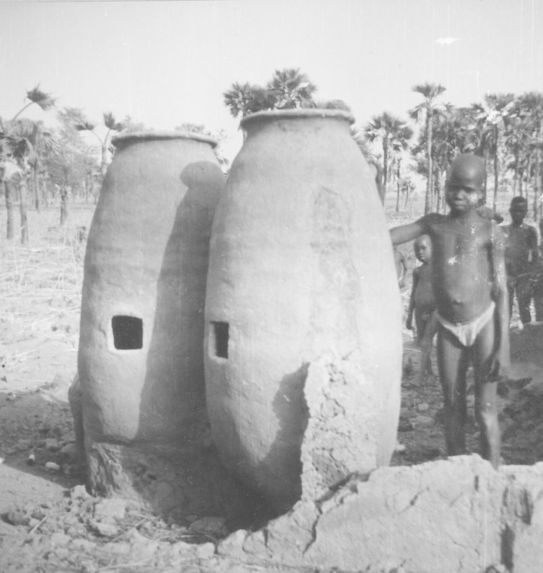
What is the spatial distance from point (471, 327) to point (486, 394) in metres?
0.44

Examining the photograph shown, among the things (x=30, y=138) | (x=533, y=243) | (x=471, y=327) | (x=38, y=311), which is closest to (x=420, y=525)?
(x=471, y=327)

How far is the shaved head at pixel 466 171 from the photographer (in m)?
4.00

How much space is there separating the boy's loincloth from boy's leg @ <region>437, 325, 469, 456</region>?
51 mm

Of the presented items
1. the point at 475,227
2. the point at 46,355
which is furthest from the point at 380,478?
the point at 46,355

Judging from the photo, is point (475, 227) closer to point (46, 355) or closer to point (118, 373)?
point (118, 373)

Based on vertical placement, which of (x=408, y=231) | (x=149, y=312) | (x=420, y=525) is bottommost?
(x=420, y=525)

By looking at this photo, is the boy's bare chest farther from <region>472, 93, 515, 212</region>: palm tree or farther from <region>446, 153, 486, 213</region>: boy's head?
<region>472, 93, 515, 212</region>: palm tree

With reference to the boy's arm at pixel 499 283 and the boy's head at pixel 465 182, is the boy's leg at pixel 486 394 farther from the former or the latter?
the boy's head at pixel 465 182

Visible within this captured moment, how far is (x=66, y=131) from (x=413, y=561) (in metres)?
42.6

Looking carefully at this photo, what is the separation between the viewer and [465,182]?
4.02m

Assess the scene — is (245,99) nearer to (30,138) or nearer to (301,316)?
(30,138)

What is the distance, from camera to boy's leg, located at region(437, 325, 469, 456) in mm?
4211

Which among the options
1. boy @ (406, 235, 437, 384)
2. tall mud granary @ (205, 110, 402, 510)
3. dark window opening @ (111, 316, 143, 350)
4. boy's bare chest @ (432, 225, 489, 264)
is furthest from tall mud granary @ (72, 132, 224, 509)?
boy @ (406, 235, 437, 384)

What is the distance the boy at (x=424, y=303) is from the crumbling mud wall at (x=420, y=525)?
4.64 metres
